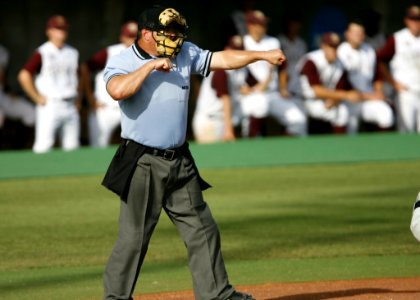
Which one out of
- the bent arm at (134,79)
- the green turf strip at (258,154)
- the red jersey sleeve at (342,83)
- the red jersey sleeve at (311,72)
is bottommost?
the green turf strip at (258,154)

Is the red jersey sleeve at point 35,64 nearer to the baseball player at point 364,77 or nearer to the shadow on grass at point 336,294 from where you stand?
the baseball player at point 364,77

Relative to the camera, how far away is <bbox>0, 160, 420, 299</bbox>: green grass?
8.52 metres

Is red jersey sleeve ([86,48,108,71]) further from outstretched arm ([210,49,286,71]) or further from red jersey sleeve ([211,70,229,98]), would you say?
outstretched arm ([210,49,286,71])

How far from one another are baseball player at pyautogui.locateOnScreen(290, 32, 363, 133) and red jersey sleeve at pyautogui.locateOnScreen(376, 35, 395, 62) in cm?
55

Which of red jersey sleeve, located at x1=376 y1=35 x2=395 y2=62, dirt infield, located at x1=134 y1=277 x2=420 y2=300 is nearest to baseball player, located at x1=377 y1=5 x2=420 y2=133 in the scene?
red jersey sleeve, located at x1=376 y1=35 x2=395 y2=62

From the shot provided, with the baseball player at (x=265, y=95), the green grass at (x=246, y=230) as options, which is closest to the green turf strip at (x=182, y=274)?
the green grass at (x=246, y=230)

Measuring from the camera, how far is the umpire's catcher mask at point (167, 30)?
A: 6574 mm

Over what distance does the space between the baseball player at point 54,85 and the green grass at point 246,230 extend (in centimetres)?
124

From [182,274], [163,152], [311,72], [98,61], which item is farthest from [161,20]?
[311,72]

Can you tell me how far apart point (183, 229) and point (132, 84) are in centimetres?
88

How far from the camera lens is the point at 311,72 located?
16.4 meters

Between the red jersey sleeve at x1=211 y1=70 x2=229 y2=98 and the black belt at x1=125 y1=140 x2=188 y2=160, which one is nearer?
the black belt at x1=125 y1=140 x2=188 y2=160

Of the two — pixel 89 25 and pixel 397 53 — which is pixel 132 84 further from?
pixel 89 25

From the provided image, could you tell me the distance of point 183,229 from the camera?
6789 mm
